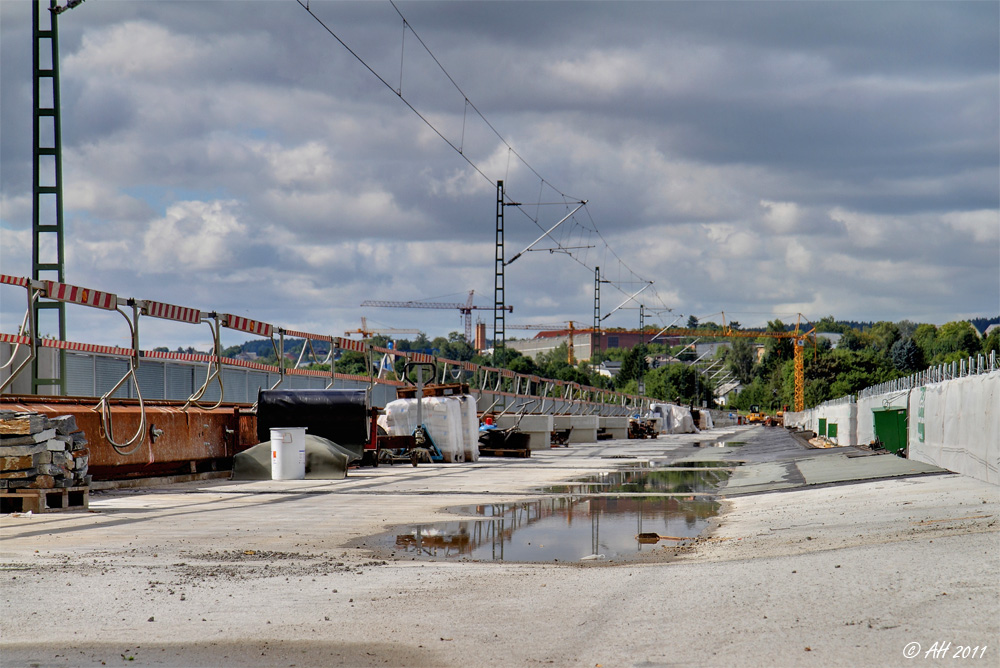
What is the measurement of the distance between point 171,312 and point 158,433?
259cm

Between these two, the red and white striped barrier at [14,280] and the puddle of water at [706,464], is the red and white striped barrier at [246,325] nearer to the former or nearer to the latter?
the red and white striped barrier at [14,280]

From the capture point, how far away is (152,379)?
22.3 meters

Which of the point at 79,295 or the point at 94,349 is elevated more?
the point at 79,295

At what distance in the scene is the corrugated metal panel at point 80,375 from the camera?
790 inches

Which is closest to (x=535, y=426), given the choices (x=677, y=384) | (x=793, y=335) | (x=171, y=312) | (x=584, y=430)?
(x=584, y=430)

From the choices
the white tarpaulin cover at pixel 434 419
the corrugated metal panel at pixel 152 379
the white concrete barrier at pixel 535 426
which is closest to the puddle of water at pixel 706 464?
the white tarpaulin cover at pixel 434 419

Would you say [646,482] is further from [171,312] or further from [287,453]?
[171,312]

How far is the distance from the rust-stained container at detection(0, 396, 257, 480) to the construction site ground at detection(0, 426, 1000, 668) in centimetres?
369

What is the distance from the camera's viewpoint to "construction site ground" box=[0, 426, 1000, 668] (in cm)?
482

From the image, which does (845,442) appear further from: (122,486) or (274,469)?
(122,486)

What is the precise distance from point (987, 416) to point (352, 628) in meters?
11.1

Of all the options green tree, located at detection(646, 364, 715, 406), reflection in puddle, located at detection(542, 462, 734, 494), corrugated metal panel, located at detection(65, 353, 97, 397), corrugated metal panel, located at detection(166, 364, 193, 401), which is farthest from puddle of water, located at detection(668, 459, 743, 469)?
green tree, located at detection(646, 364, 715, 406)

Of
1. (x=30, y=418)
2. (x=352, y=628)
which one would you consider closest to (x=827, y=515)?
(x=352, y=628)

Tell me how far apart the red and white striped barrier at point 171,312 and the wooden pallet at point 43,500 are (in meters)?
5.26
